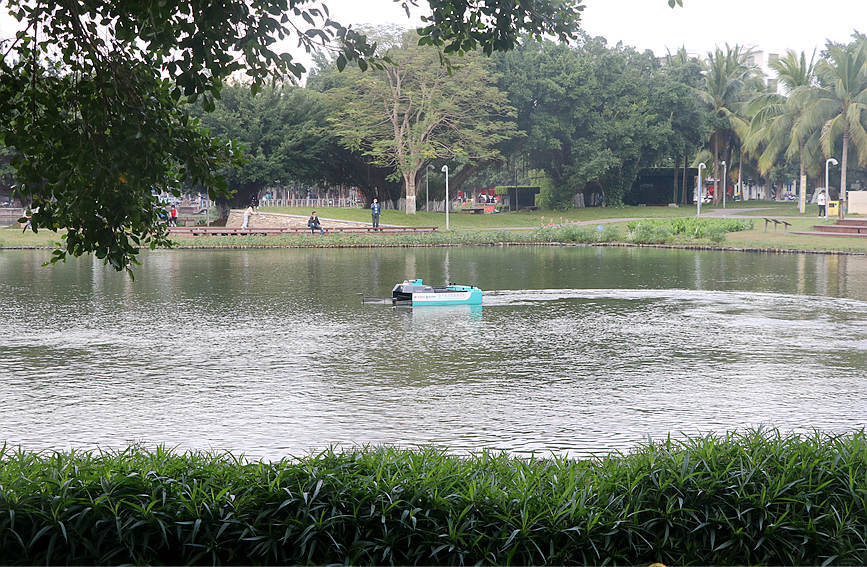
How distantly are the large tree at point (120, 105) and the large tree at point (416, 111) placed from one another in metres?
51.7

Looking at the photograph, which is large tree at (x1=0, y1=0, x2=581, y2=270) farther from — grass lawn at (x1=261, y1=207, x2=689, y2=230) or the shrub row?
grass lawn at (x1=261, y1=207, x2=689, y2=230)

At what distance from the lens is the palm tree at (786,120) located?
6253cm

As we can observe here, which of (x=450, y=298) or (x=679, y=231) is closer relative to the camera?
(x=450, y=298)

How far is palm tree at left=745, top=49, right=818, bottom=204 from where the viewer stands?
6253 cm

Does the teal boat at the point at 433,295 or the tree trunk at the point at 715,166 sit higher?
the tree trunk at the point at 715,166

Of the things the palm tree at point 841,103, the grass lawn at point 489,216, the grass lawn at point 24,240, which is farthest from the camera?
the grass lawn at point 489,216

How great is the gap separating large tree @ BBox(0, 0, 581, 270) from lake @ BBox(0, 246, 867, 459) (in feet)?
8.66

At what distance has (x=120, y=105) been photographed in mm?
6949

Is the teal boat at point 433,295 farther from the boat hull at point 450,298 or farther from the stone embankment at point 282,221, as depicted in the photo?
the stone embankment at point 282,221

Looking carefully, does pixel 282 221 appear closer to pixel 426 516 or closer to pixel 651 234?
pixel 651 234

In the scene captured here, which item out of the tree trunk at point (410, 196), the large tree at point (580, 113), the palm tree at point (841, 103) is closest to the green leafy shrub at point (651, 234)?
the palm tree at point (841, 103)

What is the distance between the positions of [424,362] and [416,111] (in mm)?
50692

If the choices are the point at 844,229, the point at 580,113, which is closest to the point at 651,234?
the point at 844,229

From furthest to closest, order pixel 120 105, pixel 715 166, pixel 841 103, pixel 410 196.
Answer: pixel 715 166 → pixel 410 196 → pixel 841 103 → pixel 120 105
